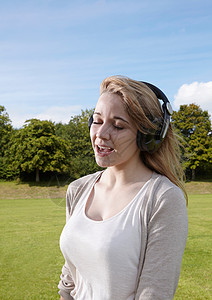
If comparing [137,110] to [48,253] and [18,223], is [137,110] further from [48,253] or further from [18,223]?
[18,223]

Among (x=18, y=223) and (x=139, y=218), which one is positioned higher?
(x=139, y=218)

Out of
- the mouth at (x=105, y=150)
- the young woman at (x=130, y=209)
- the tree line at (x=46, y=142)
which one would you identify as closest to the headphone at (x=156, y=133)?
the young woman at (x=130, y=209)

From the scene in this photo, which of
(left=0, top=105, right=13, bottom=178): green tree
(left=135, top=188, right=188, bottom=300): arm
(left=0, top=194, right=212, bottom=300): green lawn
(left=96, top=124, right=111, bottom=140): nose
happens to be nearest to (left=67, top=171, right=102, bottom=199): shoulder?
(left=0, top=194, right=212, bottom=300): green lawn

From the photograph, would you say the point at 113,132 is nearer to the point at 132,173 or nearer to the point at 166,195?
the point at 132,173

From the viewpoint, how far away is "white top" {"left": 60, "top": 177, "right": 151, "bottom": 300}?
61.6 inches

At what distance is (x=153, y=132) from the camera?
1724mm

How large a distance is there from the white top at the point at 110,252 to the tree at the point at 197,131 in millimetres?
39166

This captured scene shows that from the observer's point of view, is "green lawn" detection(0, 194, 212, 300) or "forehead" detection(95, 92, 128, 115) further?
"green lawn" detection(0, 194, 212, 300)

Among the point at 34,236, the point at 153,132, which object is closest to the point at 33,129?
the point at 34,236

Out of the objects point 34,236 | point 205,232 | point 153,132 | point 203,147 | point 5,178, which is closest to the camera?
point 153,132

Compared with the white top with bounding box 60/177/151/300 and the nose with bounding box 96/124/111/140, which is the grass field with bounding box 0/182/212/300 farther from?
the nose with bounding box 96/124/111/140

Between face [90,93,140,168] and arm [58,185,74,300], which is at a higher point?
face [90,93,140,168]

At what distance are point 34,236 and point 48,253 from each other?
2039mm

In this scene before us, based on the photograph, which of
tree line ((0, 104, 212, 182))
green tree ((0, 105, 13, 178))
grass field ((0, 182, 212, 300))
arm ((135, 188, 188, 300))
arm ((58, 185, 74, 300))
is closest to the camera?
arm ((135, 188, 188, 300))
